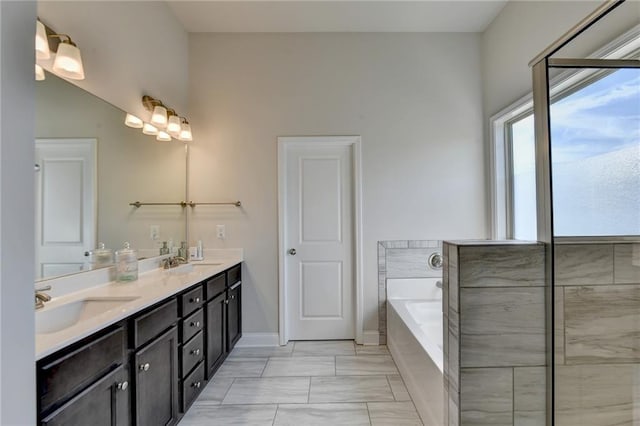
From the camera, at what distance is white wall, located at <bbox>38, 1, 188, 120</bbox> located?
1.81 meters

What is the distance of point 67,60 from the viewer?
163cm

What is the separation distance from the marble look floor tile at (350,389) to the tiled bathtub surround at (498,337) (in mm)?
1021

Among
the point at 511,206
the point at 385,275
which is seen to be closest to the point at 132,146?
the point at 385,275

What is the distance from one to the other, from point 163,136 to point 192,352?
1803mm

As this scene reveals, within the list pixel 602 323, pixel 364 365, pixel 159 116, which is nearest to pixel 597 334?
pixel 602 323

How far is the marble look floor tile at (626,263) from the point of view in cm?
130

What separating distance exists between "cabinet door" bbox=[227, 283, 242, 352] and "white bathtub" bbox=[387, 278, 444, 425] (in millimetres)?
1445

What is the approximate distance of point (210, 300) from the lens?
237cm

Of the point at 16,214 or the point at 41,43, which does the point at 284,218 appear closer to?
the point at 41,43

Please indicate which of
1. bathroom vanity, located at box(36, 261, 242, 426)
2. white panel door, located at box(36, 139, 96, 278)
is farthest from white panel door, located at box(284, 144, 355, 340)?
white panel door, located at box(36, 139, 96, 278)

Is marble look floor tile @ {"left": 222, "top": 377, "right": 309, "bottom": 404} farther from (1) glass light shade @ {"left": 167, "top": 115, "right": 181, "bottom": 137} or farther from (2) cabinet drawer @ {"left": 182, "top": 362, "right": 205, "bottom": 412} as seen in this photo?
(1) glass light shade @ {"left": 167, "top": 115, "right": 181, "bottom": 137}

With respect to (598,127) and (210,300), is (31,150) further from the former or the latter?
(598,127)

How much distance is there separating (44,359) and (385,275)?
2635 mm

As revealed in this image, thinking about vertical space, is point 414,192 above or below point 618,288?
above
